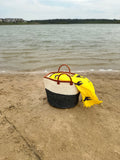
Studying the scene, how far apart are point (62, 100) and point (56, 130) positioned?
2.16 ft

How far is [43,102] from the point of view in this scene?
11.3 ft

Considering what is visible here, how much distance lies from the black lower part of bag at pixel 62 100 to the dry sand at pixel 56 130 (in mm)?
98

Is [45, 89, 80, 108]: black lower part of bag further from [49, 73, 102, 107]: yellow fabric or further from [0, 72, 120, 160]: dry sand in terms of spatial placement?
[49, 73, 102, 107]: yellow fabric

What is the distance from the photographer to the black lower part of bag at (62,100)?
2965 millimetres

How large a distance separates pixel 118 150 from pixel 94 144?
338 mm

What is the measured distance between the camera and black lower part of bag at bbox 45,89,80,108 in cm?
296

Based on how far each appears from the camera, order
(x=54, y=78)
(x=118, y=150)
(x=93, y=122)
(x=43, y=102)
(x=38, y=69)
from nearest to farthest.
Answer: (x=118, y=150) < (x=93, y=122) < (x=54, y=78) < (x=43, y=102) < (x=38, y=69)

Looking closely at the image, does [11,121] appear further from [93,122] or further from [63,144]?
[93,122]

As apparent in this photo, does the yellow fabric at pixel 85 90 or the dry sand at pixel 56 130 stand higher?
the yellow fabric at pixel 85 90

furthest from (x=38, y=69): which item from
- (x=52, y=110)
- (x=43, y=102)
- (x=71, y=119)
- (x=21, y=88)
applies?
(x=71, y=119)

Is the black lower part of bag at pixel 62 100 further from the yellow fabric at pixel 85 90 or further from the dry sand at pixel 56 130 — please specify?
the yellow fabric at pixel 85 90

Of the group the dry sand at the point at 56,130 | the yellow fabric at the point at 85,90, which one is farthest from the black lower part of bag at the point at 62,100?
the yellow fabric at the point at 85,90

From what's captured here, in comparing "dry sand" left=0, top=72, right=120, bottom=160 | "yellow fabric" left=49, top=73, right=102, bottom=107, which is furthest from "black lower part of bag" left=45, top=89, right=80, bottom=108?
"yellow fabric" left=49, top=73, right=102, bottom=107

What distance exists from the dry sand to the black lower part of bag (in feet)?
0.32
